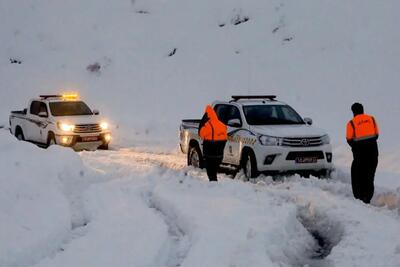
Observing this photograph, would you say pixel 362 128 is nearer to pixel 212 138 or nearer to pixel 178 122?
pixel 212 138

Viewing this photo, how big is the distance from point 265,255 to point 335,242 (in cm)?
187

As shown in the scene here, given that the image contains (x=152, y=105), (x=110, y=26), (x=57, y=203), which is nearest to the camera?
(x=57, y=203)

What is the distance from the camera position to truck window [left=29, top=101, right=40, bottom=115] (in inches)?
794

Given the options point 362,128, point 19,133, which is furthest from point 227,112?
point 19,133

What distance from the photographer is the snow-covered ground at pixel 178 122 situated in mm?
7637

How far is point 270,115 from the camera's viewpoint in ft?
48.1

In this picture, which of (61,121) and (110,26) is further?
(110,26)

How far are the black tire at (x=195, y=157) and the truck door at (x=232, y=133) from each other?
0.83 meters

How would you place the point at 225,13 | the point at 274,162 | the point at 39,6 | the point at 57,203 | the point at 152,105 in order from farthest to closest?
the point at 39,6 < the point at 225,13 < the point at 152,105 < the point at 274,162 < the point at 57,203

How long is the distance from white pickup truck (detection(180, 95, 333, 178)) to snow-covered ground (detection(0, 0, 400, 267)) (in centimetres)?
50

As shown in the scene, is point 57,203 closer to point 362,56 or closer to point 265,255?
point 265,255

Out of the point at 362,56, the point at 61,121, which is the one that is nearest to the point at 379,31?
the point at 362,56

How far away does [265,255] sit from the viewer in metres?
7.07

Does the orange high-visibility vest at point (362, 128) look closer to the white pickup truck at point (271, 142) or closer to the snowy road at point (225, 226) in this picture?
the snowy road at point (225, 226)
